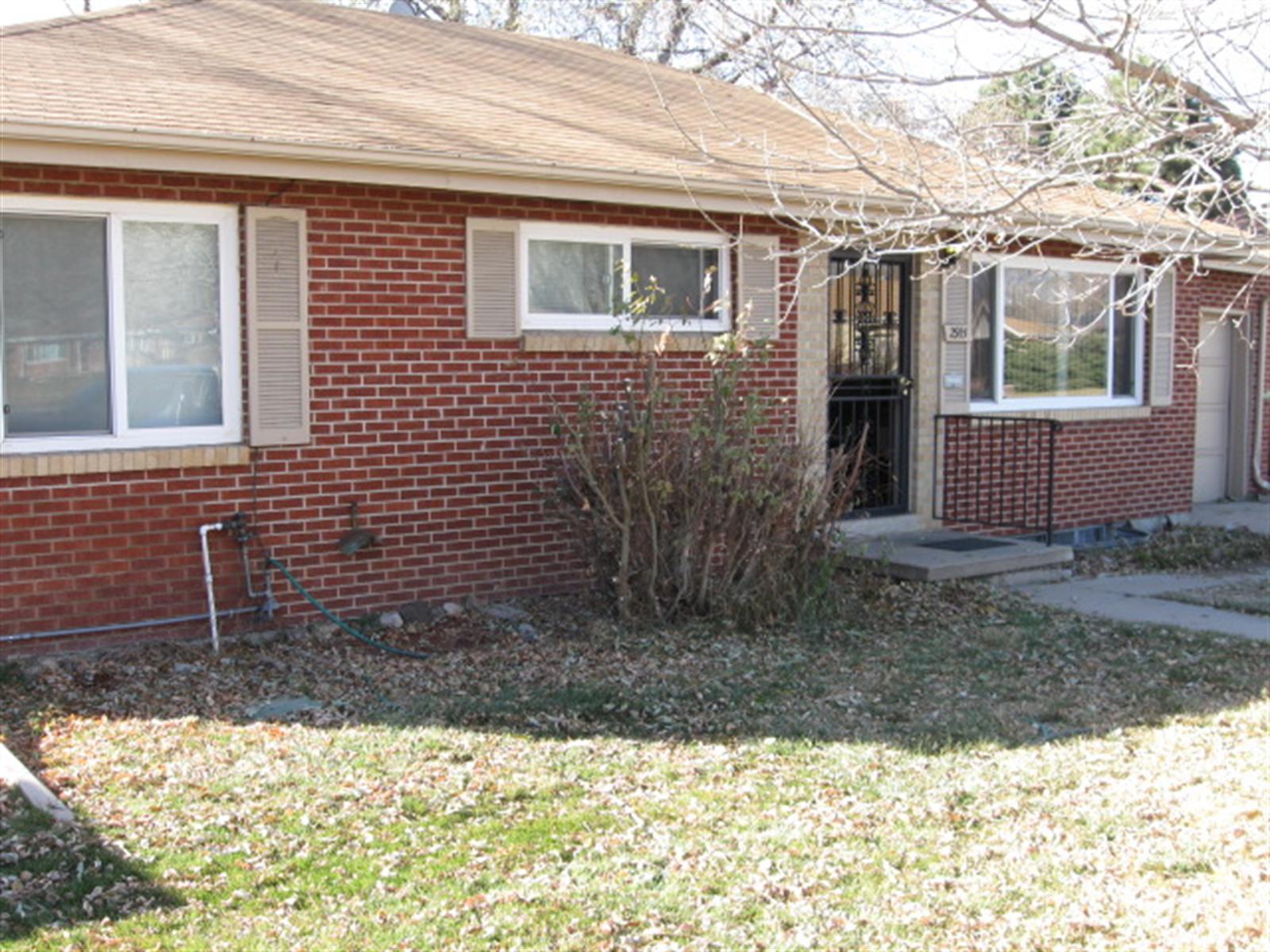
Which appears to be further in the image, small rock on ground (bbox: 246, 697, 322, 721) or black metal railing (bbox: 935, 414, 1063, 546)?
black metal railing (bbox: 935, 414, 1063, 546)

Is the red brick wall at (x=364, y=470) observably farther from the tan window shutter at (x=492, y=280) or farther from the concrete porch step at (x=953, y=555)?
the concrete porch step at (x=953, y=555)

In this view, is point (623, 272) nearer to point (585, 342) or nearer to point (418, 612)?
point (585, 342)

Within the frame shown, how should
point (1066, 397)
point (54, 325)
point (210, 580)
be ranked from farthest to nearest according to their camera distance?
1. point (1066, 397)
2. point (210, 580)
3. point (54, 325)

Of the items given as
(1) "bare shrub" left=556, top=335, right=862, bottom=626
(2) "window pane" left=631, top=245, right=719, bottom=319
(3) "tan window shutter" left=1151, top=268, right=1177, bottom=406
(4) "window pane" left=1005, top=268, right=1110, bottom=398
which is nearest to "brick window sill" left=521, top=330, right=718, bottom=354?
(2) "window pane" left=631, top=245, right=719, bottom=319

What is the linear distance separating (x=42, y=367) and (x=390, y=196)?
2246 millimetres

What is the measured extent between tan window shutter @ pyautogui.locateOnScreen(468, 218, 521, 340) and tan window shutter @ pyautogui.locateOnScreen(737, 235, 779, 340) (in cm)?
184

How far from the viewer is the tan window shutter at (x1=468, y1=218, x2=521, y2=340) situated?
349 inches

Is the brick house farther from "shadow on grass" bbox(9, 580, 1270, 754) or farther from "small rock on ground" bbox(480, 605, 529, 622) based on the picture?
"shadow on grass" bbox(9, 580, 1270, 754)

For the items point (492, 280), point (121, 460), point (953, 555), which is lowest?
point (953, 555)

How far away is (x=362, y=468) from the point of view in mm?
8547

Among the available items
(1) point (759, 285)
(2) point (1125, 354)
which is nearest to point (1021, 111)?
(1) point (759, 285)

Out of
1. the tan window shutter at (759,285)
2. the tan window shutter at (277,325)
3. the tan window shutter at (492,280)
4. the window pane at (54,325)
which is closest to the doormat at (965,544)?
the tan window shutter at (759,285)

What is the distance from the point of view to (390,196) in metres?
8.54

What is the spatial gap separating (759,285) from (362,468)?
3.35 metres
